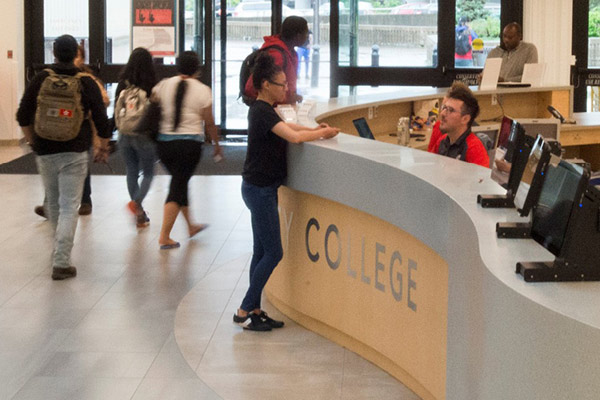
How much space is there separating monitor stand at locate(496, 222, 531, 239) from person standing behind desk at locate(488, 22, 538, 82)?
7.39 meters

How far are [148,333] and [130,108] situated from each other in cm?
241

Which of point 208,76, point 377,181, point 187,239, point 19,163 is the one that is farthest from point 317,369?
point 208,76

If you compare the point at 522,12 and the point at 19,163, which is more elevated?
the point at 522,12

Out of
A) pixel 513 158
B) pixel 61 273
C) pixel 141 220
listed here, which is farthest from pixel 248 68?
pixel 513 158

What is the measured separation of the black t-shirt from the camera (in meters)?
4.76

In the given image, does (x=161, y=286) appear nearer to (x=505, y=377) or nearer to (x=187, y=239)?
(x=187, y=239)

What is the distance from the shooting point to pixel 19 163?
11148mm

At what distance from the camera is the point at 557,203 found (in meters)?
2.56

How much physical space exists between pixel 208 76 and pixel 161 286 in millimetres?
7542

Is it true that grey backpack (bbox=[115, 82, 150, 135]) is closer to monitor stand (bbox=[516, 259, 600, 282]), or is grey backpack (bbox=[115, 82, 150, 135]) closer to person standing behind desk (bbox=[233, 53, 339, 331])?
person standing behind desk (bbox=[233, 53, 339, 331])

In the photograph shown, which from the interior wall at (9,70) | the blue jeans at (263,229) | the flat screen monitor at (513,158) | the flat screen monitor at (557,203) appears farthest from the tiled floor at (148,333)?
the interior wall at (9,70)

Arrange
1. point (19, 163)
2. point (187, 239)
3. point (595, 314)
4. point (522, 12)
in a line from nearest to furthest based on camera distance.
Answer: point (595, 314)
point (187, 239)
point (19, 163)
point (522, 12)

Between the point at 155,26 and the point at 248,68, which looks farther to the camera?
the point at 155,26

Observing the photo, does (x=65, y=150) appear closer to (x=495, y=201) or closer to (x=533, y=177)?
(x=495, y=201)
